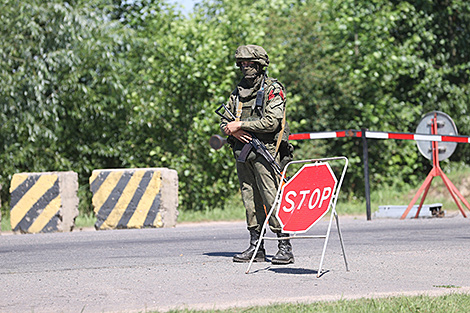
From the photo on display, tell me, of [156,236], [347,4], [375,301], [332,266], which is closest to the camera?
[375,301]

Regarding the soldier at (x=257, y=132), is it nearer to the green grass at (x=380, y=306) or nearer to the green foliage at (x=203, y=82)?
the green grass at (x=380, y=306)

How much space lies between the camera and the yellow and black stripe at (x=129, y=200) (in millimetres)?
12227

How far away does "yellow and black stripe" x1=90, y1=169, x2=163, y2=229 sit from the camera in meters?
12.2

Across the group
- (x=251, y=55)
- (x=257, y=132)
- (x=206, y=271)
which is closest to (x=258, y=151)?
(x=257, y=132)


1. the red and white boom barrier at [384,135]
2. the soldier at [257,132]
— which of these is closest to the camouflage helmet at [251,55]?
the soldier at [257,132]

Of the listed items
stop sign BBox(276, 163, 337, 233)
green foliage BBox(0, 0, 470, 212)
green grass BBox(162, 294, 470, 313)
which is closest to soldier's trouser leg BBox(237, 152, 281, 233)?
stop sign BBox(276, 163, 337, 233)

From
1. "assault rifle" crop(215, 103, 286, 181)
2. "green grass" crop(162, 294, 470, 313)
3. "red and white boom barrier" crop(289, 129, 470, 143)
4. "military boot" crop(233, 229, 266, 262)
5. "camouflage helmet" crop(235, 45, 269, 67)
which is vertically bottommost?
"military boot" crop(233, 229, 266, 262)

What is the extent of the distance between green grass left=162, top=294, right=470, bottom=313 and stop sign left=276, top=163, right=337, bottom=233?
1444 mm

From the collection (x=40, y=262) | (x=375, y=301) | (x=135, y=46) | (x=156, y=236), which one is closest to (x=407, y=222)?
(x=156, y=236)

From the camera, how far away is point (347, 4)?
19625 millimetres

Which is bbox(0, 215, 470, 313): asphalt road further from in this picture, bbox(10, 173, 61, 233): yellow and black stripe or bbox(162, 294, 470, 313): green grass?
bbox(10, 173, 61, 233): yellow and black stripe

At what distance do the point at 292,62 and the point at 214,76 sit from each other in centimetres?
242

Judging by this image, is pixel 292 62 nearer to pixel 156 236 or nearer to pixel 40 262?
pixel 156 236

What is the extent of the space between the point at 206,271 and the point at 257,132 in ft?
4.45
